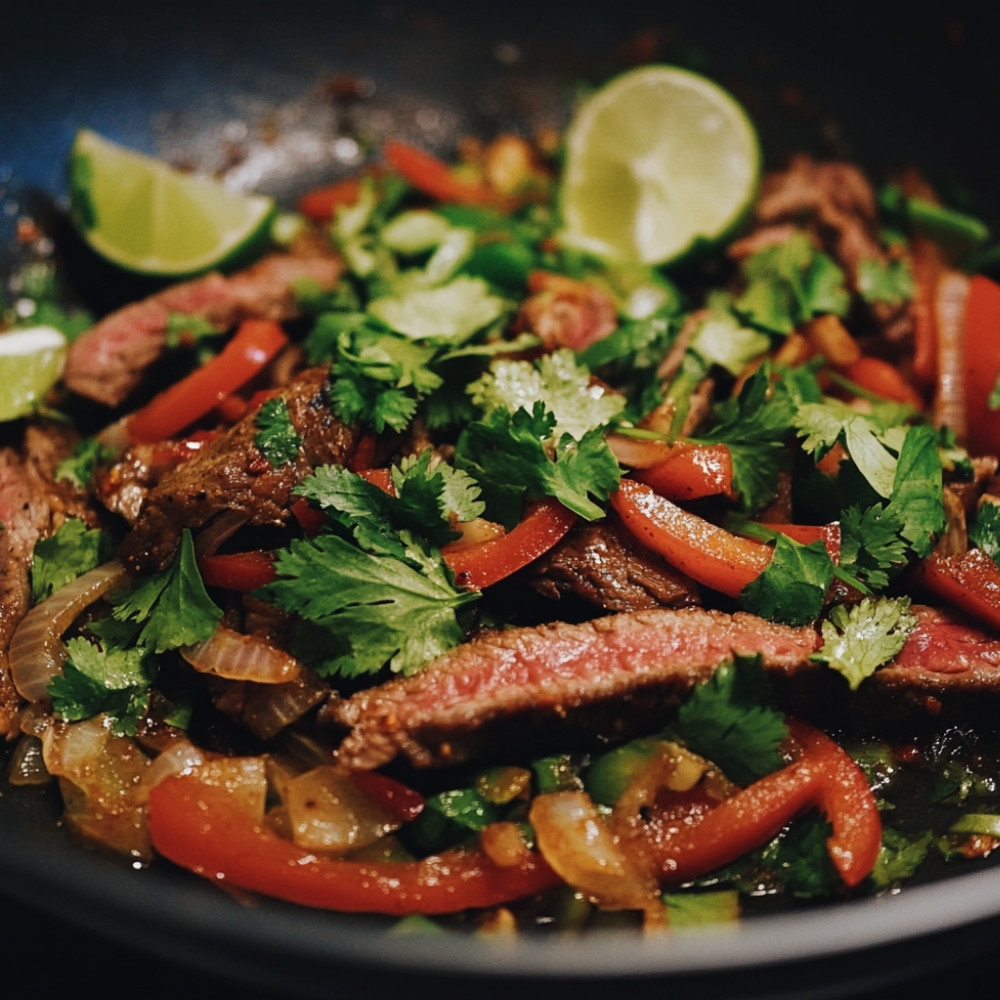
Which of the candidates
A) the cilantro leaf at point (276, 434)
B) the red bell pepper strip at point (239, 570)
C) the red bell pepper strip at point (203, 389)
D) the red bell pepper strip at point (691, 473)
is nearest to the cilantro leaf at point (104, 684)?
the red bell pepper strip at point (239, 570)

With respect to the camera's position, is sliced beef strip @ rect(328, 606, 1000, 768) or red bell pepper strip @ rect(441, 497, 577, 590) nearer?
sliced beef strip @ rect(328, 606, 1000, 768)

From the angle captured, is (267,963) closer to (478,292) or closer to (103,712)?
(103,712)

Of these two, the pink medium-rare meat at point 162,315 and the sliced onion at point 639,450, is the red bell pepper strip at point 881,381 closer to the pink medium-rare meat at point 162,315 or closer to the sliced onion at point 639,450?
the sliced onion at point 639,450

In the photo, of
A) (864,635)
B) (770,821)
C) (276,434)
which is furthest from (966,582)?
(276,434)

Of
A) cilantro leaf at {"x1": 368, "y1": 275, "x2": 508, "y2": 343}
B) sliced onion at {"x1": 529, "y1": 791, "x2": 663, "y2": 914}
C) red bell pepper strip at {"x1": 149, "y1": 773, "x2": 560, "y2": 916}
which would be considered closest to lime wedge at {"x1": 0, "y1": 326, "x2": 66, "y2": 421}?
cilantro leaf at {"x1": 368, "y1": 275, "x2": 508, "y2": 343}

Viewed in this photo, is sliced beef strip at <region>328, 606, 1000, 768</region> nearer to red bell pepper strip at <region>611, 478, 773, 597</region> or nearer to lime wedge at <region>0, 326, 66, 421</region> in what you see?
red bell pepper strip at <region>611, 478, 773, 597</region>

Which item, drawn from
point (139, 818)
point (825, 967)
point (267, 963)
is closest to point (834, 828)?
point (825, 967)
